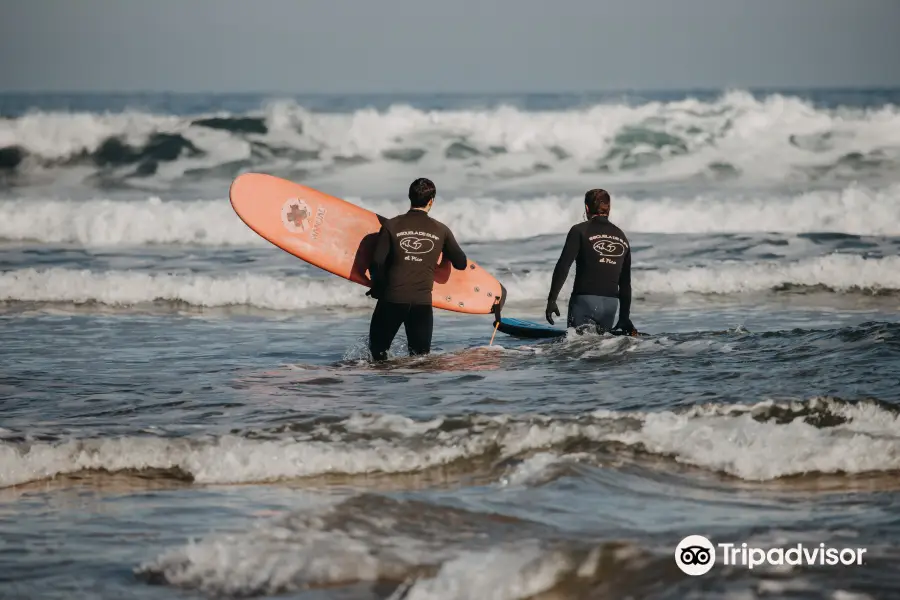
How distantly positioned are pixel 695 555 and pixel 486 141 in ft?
82.9

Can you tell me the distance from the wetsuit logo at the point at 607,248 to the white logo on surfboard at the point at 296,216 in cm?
272

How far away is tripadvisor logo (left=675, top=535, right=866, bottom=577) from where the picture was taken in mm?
4625

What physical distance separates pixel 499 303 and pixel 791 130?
21855mm

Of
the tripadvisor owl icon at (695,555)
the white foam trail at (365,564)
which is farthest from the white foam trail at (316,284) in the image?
→ the tripadvisor owl icon at (695,555)

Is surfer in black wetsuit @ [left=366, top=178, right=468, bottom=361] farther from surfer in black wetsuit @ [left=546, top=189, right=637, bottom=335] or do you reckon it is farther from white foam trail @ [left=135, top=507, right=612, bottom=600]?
white foam trail @ [left=135, top=507, right=612, bottom=600]

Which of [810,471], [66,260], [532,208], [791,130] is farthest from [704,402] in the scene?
[791,130]

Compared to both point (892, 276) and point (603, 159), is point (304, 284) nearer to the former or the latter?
point (892, 276)

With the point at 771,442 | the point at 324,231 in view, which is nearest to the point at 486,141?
the point at 324,231

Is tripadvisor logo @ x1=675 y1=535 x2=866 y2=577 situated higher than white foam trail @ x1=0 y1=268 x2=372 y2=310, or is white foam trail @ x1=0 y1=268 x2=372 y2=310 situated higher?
white foam trail @ x1=0 y1=268 x2=372 y2=310

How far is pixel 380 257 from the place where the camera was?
852 centimetres

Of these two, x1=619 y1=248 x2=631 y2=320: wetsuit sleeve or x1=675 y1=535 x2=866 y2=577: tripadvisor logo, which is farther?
x1=619 y1=248 x2=631 y2=320: wetsuit sleeve

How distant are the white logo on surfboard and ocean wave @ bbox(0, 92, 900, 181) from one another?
54.4 feet

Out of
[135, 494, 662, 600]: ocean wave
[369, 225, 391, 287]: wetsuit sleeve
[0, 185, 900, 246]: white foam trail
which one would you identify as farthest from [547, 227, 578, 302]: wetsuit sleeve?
[0, 185, 900, 246]: white foam trail

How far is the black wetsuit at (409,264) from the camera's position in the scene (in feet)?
28.1
